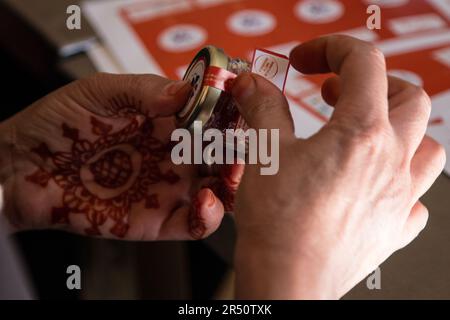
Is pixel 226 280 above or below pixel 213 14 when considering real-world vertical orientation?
below

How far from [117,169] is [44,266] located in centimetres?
60

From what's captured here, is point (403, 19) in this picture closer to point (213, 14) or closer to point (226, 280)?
point (213, 14)

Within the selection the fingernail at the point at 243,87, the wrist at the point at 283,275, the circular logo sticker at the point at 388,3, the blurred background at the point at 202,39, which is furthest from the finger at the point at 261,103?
the circular logo sticker at the point at 388,3

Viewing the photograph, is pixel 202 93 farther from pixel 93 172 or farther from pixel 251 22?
pixel 251 22

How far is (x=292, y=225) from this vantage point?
0.46 meters

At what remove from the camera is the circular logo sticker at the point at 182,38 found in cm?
84

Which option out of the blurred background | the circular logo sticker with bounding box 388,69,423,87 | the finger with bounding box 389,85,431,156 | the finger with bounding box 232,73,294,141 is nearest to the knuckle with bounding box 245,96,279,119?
the finger with bounding box 232,73,294,141

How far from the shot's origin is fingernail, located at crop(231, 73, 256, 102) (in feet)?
1.69

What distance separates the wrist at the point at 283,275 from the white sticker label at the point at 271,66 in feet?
0.54

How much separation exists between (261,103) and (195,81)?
0.09m

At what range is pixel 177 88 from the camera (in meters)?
0.58
